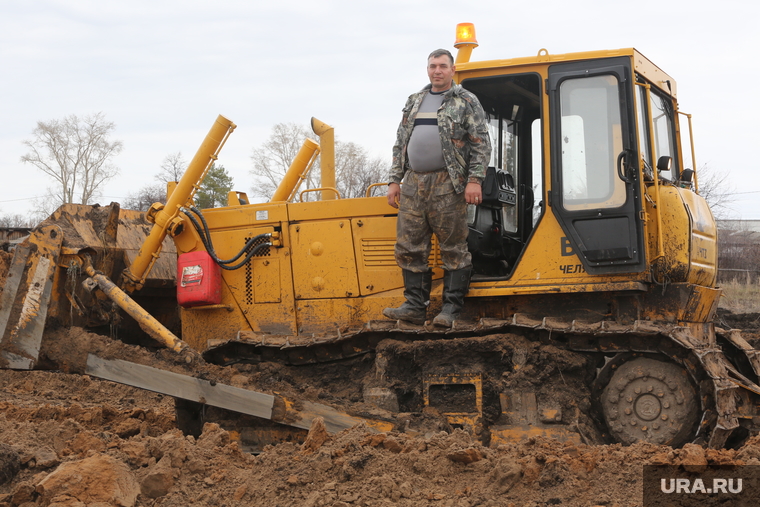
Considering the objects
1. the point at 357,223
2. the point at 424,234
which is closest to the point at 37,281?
the point at 357,223

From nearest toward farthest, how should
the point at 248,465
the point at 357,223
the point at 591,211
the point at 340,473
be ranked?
the point at 340,473 < the point at 248,465 < the point at 591,211 < the point at 357,223

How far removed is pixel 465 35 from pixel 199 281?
311 centimetres

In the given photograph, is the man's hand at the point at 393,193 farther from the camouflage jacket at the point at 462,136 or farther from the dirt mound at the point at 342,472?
the dirt mound at the point at 342,472

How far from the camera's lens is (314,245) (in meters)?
6.40

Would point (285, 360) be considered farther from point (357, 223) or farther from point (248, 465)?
point (248, 465)

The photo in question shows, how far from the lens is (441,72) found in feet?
18.1

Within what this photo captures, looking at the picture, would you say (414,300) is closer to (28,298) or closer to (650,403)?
(650,403)

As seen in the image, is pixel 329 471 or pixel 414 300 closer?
pixel 329 471

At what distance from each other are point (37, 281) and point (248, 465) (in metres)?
2.79

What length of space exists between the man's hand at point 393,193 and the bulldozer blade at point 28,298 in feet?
9.24

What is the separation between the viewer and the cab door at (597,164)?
5234 mm
